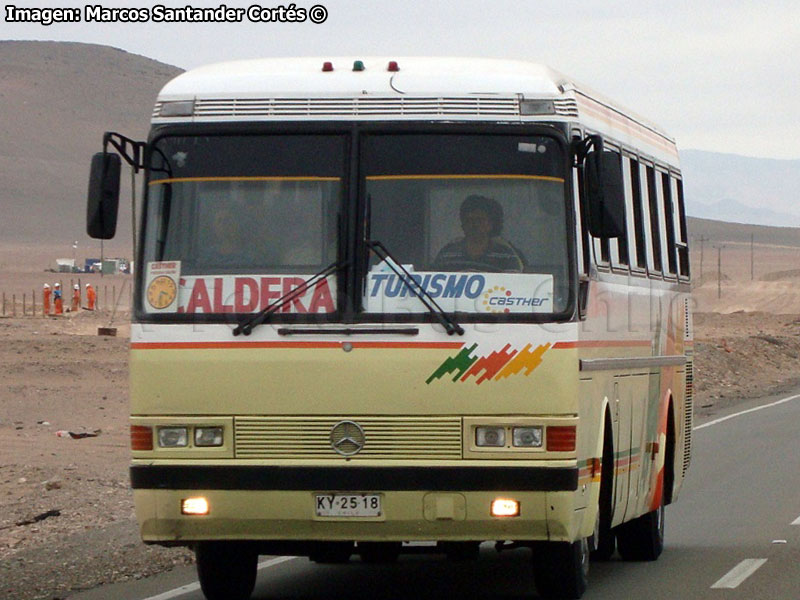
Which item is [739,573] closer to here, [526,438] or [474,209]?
[526,438]

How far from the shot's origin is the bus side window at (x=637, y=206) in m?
11.2

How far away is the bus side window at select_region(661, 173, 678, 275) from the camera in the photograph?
12.7 metres

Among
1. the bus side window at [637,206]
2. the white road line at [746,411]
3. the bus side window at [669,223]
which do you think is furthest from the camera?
the white road line at [746,411]

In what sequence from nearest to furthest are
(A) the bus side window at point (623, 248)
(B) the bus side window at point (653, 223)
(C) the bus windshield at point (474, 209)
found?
1. (C) the bus windshield at point (474, 209)
2. (A) the bus side window at point (623, 248)
3. (B) the bus side window at point (653, 223)

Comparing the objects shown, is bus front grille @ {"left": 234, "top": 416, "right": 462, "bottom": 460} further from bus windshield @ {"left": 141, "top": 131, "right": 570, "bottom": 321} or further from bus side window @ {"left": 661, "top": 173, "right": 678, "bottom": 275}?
bus side window @ {"left": 661, "top": 173, "right": 678, "bottom": 275}

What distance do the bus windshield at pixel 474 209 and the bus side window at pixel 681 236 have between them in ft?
15.0

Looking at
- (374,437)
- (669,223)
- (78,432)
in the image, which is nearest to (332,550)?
(374,437)

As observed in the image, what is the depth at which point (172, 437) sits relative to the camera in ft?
28.6

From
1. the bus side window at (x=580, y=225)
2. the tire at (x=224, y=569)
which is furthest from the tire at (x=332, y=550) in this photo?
the bus side window at (x=580, y=225)

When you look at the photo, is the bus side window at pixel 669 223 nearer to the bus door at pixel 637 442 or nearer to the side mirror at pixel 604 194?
the bus door at pixel 637 442

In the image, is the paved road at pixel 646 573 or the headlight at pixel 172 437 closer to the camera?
the headlight at pixel 172 437

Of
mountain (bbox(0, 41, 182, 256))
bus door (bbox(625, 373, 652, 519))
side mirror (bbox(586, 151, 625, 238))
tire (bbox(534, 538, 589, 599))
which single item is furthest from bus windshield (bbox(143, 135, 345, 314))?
mountain (bbox(0, 41, 182, 256))

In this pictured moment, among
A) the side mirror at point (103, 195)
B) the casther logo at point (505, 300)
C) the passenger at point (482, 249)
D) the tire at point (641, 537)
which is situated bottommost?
the tire at point (641, 537)

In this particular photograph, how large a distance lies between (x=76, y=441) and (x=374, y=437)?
13242 millimetres
